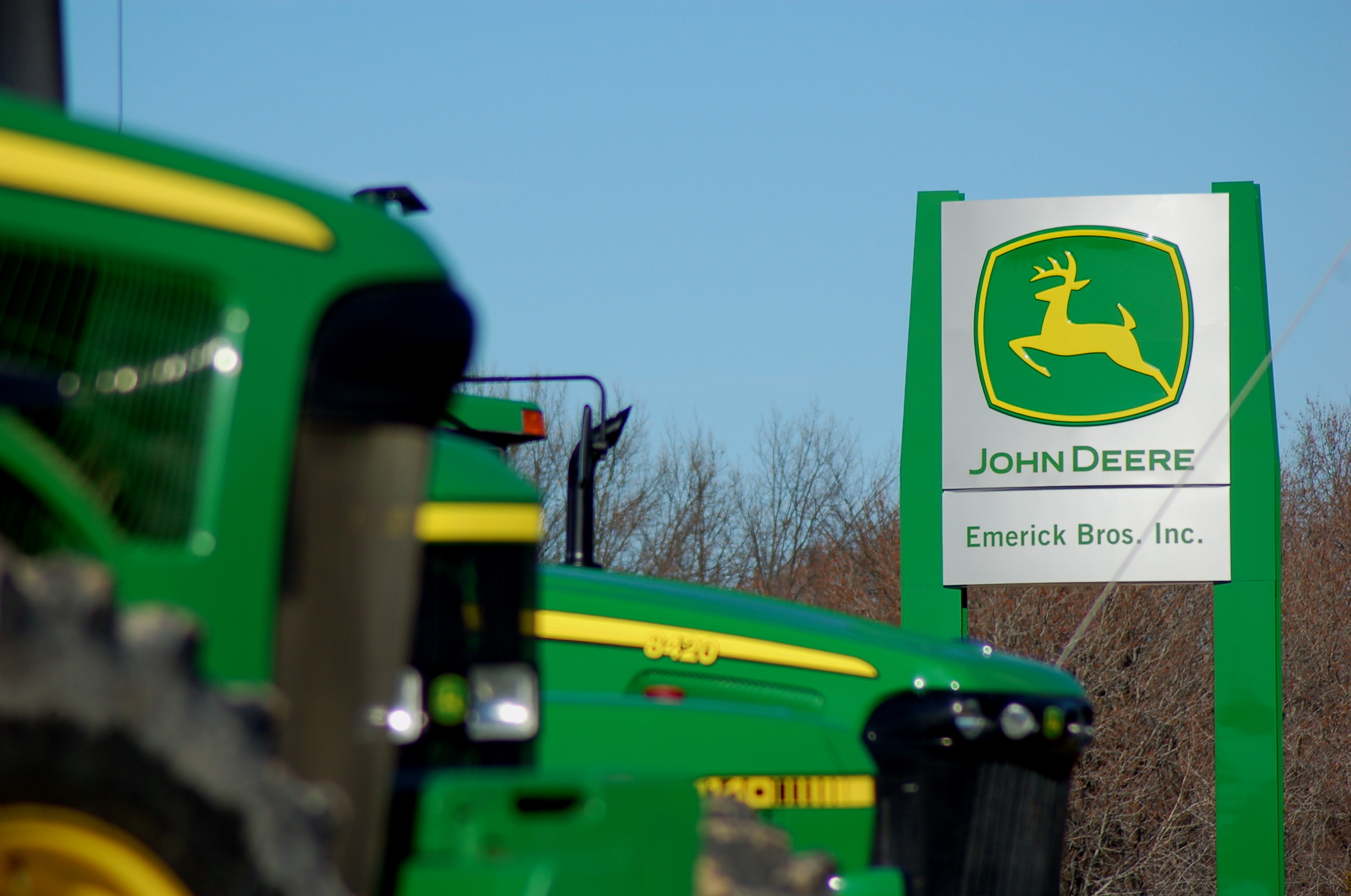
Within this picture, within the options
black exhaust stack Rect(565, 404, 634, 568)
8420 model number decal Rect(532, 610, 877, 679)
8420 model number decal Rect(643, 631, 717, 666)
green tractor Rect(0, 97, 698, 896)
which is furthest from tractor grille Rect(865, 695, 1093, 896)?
green tractor Rect(0, 97, 698, 896)

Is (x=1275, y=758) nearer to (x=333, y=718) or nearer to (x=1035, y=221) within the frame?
(x=1035, y=221)

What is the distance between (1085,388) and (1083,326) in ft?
1.54

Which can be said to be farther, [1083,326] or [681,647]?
[1083,326]

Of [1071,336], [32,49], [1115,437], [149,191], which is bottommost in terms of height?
[149,191]

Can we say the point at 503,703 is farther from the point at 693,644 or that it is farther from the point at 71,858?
the point at 693,644

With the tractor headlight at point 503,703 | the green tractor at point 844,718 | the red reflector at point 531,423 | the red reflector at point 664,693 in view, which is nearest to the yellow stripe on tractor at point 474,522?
the tractor headlight at point 503,703

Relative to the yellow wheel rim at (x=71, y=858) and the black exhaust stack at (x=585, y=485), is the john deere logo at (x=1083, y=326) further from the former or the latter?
the yellow wheel rim at (x=71, y=858)

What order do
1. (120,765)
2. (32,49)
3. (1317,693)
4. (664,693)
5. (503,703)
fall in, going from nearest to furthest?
1. (120,765)
2. (503,703)
3. (32,49)
4. (664,693)
5. (1317,693)

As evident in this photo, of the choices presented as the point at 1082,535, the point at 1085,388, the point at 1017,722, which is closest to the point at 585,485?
the point at 1017,722

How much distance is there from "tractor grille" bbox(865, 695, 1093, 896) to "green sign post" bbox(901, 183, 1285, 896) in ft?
21.3

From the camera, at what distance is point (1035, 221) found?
444 inches

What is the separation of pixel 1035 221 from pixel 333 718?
980cm

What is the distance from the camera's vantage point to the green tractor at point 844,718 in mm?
3961

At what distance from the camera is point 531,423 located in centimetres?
547
